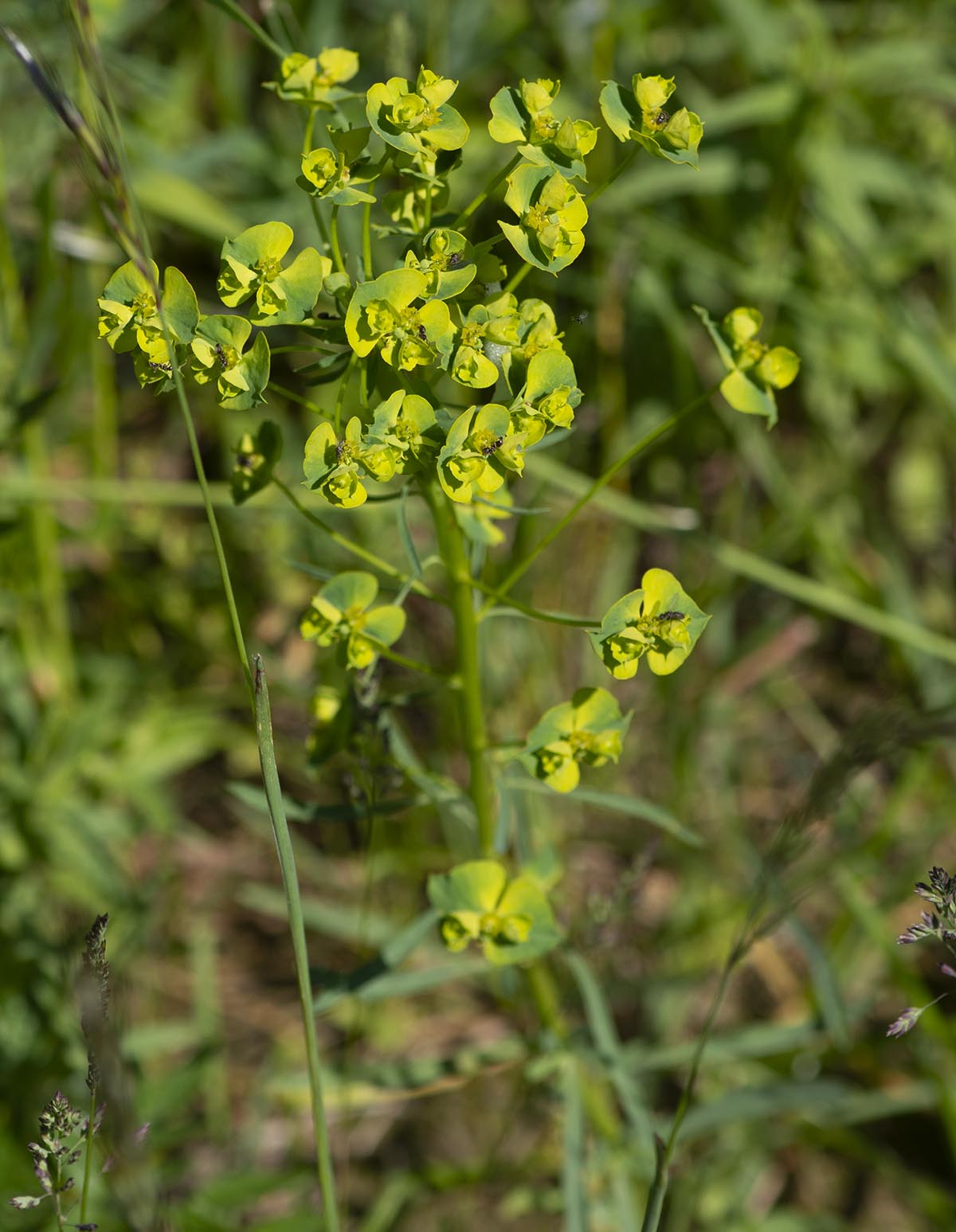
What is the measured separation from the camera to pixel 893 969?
2.34 metres

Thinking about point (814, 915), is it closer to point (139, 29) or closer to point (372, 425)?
point (372, 425)

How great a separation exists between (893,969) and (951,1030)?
168 millimetres

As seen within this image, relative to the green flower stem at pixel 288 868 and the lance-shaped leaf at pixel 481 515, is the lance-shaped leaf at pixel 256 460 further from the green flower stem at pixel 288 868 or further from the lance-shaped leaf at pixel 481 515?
the green flower stem at pixel 288 868

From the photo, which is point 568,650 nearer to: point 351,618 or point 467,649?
point 467,649

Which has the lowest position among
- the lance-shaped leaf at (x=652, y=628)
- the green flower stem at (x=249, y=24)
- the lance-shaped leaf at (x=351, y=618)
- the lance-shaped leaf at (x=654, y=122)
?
the lance-shaped leaf at (x=351, y=618)

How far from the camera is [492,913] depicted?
1535 mm

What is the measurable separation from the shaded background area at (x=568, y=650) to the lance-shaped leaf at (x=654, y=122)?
1058 millimetres

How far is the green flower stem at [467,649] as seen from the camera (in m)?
1.43

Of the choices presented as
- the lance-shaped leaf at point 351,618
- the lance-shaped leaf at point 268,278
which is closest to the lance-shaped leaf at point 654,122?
the lance-shaped leaf at point 268,278

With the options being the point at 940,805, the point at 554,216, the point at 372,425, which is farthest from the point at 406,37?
the point at 940,805

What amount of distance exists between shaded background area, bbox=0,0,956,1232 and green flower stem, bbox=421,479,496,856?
30cm

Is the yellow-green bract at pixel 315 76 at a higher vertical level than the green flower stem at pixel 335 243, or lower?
higher

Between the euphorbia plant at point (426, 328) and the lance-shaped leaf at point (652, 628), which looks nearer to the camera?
the euphorbia plant at point (426, 328)

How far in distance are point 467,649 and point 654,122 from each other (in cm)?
70
